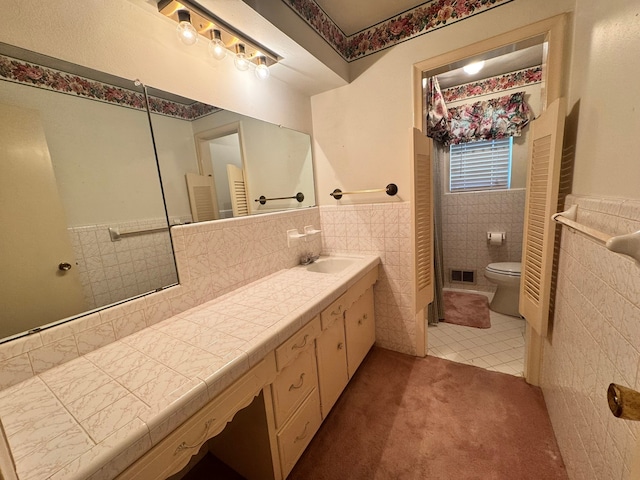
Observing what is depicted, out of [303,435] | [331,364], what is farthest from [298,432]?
[331,364]

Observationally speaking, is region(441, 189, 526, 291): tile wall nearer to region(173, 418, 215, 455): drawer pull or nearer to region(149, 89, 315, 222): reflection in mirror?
region(149, 89, 315, 222): reflection in mirror

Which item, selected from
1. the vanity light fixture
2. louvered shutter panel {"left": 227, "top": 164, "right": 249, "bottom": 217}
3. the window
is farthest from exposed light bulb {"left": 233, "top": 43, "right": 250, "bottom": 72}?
the window

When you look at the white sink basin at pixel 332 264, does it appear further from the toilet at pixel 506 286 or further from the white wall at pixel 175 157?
the toilet at pixel 506 286

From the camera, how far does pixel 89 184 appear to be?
923 mm

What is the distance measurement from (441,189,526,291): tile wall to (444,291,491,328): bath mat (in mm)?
208

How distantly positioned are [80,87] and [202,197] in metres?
0.55

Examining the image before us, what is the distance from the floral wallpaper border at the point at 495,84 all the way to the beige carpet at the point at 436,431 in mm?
2637

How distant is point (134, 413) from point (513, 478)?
4.95ft

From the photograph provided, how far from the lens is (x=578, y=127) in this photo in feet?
3.49

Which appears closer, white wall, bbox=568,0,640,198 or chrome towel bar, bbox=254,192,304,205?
white wall, bbox=568,0,640,198

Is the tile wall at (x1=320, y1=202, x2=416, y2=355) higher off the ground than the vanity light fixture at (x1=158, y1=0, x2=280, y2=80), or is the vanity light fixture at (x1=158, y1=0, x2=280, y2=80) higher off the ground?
the vanity light fixture at (x1=158, y1=0, x2=280, y2=80)

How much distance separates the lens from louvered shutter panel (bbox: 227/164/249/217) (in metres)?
1.41

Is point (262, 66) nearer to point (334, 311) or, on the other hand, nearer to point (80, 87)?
point (80, 87)

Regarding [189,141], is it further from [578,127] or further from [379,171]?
[578,127]
